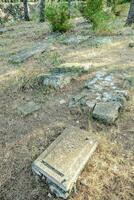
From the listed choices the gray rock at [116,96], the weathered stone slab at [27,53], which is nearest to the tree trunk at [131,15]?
the weathered stone slab at [27,53]

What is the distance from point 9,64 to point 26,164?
313 centimetres

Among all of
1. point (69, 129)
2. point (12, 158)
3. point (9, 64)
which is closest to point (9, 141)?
point (12, 158)

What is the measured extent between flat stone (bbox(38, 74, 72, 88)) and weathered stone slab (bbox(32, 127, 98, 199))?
1.34 meters

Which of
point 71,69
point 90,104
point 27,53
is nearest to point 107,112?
point 90,104

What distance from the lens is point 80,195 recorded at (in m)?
2.88

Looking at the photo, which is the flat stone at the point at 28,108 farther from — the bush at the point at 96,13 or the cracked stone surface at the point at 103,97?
the bush at the point at 96,13

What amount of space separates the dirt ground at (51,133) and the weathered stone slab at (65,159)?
10 cm

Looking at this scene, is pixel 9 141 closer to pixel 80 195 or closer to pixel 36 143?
pixel 36 143

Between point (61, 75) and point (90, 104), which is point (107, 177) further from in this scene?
point (61, 75)

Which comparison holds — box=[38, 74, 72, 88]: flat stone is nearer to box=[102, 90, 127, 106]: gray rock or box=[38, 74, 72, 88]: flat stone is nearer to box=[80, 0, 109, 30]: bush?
box=[102, 90, 127, 106]: gray rock

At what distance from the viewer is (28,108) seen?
424 centimetres

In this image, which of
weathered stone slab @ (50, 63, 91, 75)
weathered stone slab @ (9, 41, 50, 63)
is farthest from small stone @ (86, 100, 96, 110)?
weathered stone slab @ (9, 41, 50, 63)

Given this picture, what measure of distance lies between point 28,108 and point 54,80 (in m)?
0.77

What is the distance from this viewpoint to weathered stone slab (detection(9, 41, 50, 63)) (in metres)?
6.15
